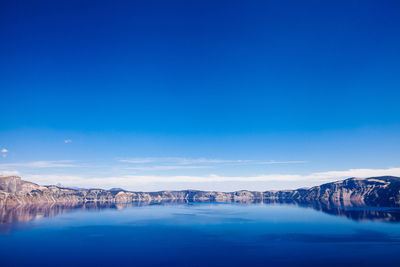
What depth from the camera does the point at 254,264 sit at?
66.9 metres

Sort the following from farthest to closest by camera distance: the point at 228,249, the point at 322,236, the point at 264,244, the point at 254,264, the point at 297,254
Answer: the point at 322,236
the point at 264,244
the point at 228,249
the point at 297,254
the point at 254,264

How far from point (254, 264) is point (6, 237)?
105 meters

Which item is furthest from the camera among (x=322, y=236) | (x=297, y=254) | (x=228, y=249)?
(x=322, y=236)

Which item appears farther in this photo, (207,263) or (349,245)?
(349,245)

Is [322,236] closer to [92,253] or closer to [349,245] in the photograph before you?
[349,245]

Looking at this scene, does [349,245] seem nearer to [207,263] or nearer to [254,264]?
[254,264]

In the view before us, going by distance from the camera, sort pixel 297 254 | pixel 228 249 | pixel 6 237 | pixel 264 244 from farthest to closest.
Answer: pixel 6 237 → pixel 264 244 → pixel 228 249 → pixel 297 254

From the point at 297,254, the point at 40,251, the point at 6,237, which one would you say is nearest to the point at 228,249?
the point at 297,254

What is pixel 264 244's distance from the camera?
305 feet

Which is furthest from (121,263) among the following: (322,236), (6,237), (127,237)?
(322,236)

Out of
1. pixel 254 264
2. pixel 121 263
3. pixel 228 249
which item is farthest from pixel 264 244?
pixel 121 263

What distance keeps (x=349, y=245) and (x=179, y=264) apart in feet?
217

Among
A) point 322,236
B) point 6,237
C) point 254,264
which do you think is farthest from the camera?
point 322,236

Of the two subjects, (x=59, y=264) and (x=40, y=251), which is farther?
(x=40, y=251)
